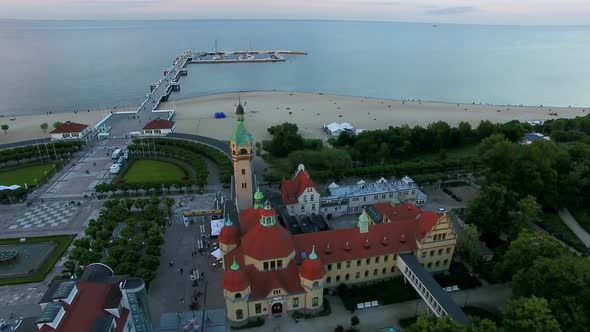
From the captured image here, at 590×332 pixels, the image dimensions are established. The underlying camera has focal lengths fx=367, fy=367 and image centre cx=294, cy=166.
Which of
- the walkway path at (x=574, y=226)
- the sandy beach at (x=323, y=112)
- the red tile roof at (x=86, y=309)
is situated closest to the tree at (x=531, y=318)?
the walkway path at (x=574, y=226)

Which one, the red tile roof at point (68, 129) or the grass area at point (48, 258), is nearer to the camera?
the grass area at point (48, 258)

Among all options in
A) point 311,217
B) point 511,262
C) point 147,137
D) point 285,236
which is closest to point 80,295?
point 285,236

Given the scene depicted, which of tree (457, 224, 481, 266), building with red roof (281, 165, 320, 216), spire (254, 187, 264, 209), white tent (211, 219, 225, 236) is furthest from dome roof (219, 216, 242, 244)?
tree (457, 224, 481, 266)

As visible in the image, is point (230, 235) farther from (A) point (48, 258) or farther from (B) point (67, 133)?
(B) point (67, 133)

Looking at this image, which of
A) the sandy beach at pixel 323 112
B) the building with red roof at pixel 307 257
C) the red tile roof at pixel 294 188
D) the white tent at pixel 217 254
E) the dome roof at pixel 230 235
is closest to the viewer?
the building with red roof at pixel 307 257

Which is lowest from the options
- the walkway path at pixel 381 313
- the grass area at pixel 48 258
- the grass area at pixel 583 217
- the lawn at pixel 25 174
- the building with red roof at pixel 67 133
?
the grass area at pixel 48 258

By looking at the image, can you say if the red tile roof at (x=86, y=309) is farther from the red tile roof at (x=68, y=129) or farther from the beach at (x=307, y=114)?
the red tile roof at (x=68, y=129)

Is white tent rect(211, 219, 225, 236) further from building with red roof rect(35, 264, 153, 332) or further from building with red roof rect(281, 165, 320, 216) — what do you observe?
building with red roof rect(35, 264, 153, 332)
